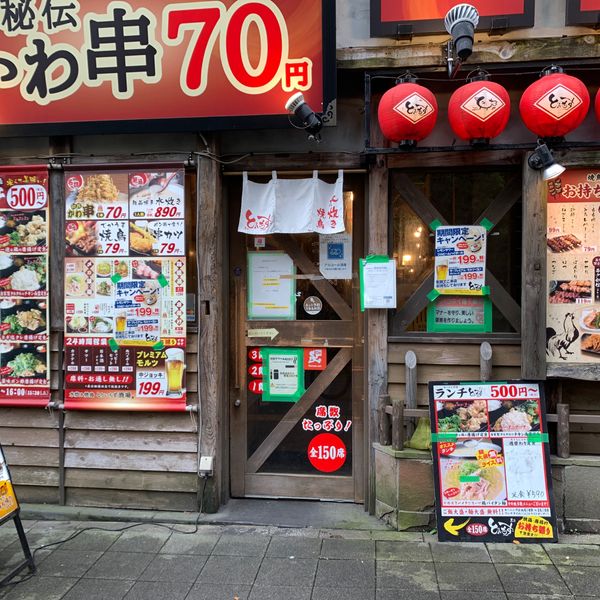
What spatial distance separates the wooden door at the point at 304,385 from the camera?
5.29 metres

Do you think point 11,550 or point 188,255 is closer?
point 11,550

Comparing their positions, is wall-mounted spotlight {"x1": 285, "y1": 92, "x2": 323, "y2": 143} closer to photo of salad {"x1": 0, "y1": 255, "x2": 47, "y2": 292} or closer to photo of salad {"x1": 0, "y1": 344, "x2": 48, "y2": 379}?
photo of salad {"x1": 0, "y1": 255, "x2": 47, "y2": 292}

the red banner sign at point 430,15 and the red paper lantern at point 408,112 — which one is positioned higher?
the red banner sign at point 430,15

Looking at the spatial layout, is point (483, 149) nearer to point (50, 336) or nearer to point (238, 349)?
point (238, 349)

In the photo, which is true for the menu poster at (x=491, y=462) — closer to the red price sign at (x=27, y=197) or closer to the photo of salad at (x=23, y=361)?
the photo of salad at (x=23, y=361)

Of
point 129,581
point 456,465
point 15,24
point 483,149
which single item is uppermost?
point 15,24

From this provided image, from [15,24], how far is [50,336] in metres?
2.88

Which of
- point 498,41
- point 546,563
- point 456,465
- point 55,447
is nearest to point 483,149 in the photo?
point 498,41

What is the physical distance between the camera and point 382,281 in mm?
4898

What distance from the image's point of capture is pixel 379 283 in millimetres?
4898

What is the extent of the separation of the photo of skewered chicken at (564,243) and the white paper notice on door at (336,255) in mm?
1818

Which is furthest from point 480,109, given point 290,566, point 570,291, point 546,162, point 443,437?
point 290,566

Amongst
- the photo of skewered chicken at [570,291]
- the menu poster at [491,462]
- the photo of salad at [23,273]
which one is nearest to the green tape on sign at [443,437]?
the menu poster at [491,462]

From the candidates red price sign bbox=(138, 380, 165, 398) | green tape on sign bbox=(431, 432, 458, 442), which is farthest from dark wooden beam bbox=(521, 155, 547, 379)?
red price sign bbox=(138, 380, 165, 398)
